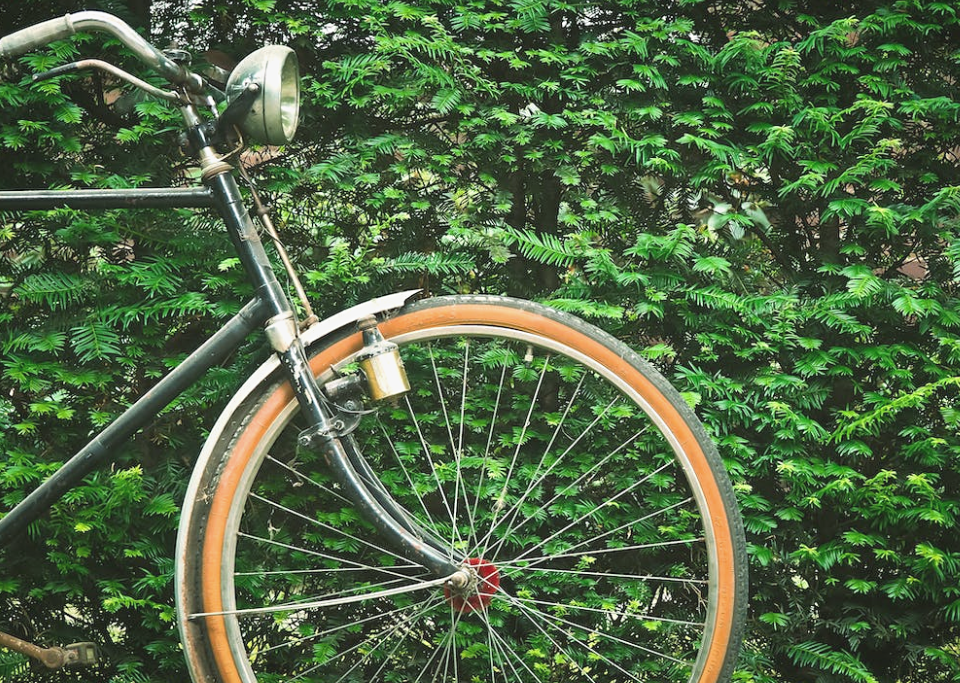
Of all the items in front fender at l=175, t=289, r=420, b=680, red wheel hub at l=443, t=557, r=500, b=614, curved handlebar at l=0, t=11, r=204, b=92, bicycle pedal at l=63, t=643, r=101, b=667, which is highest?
curved handlebar at l=0, t=11, r=204, b=92

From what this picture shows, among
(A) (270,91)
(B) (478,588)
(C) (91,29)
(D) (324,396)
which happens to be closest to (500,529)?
(B) (478,588)

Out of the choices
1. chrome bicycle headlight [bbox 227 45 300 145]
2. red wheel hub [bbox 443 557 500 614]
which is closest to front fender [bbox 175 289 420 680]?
chrome bicycle headlight [bbox 227 45 300 145]

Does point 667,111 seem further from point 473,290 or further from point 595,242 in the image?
point 473,290

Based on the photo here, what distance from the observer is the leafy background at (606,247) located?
1659 mm

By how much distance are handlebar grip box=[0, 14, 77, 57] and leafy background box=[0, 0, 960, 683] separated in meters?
0.31

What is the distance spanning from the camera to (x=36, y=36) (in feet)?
4.27

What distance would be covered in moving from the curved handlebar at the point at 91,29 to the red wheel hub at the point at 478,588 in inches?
37.2

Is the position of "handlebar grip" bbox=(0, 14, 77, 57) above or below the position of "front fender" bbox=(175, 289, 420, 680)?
above

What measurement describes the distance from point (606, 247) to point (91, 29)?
106 cm

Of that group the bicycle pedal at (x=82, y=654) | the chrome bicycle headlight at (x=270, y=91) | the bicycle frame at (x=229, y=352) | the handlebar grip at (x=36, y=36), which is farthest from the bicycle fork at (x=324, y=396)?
the bicycle pedal at (x=82, y=654)

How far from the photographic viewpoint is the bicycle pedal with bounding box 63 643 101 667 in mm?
1670

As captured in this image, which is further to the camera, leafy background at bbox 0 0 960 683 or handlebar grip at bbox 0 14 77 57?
leafy background at bbox 0 0 960 683

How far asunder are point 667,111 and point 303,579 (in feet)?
4.20

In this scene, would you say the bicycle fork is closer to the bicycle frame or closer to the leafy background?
the bicycle frame
